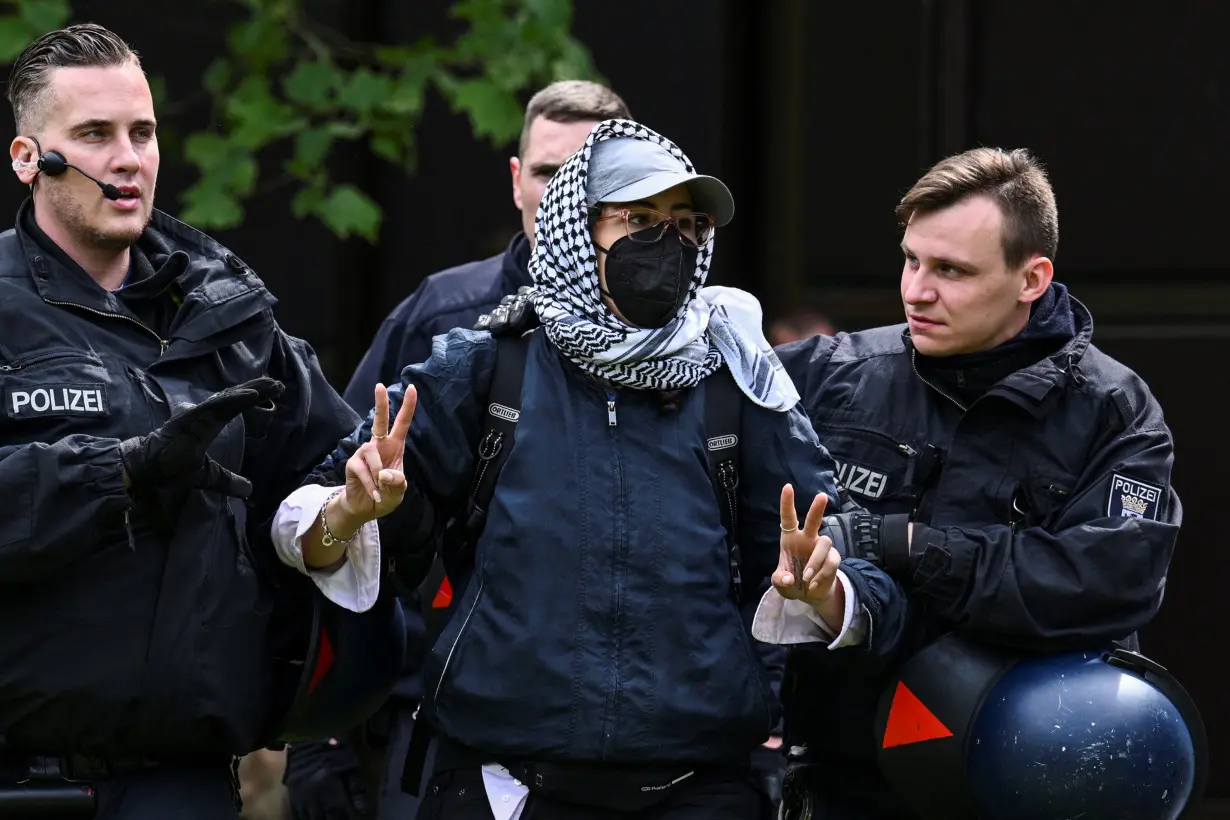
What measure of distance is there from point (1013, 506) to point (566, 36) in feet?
8.47

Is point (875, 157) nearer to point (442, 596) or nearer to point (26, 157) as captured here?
point (442, 596)

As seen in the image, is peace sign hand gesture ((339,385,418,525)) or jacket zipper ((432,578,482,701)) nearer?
peace sign hand gesture ((339,385,418,525))

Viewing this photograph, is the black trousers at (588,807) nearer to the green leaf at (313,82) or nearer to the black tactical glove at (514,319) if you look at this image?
the black tactical glove at (514,319)

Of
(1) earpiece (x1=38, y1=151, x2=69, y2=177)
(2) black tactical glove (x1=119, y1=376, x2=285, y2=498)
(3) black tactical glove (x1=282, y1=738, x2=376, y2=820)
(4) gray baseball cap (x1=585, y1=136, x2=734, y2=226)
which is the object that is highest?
(1) earpiece (x1=38, y1=151, x2=69, y2=177)

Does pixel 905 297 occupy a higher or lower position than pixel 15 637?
higher

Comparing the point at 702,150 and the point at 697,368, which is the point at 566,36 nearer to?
the point at 702,150

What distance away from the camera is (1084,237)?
18.0 feet

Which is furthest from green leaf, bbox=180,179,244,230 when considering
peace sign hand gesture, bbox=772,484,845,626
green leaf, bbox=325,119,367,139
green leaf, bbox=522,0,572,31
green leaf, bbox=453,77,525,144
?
peace sign hand gesture, bbox=772,484,845,626

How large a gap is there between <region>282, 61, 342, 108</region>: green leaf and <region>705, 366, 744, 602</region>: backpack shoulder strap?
2.66m

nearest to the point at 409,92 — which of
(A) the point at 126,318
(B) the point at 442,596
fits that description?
(B) the point at 442,596

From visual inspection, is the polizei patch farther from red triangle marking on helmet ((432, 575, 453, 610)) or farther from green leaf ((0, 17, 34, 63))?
green leaf ((0, 17, 34, 63))

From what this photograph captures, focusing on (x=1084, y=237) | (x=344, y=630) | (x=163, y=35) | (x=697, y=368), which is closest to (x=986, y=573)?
(x=697, y=368)

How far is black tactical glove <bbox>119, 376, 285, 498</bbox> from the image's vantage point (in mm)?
3064

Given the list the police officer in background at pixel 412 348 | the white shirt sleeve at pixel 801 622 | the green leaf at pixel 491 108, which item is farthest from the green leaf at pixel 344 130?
the white shirt sleeve at pixel 801 622
